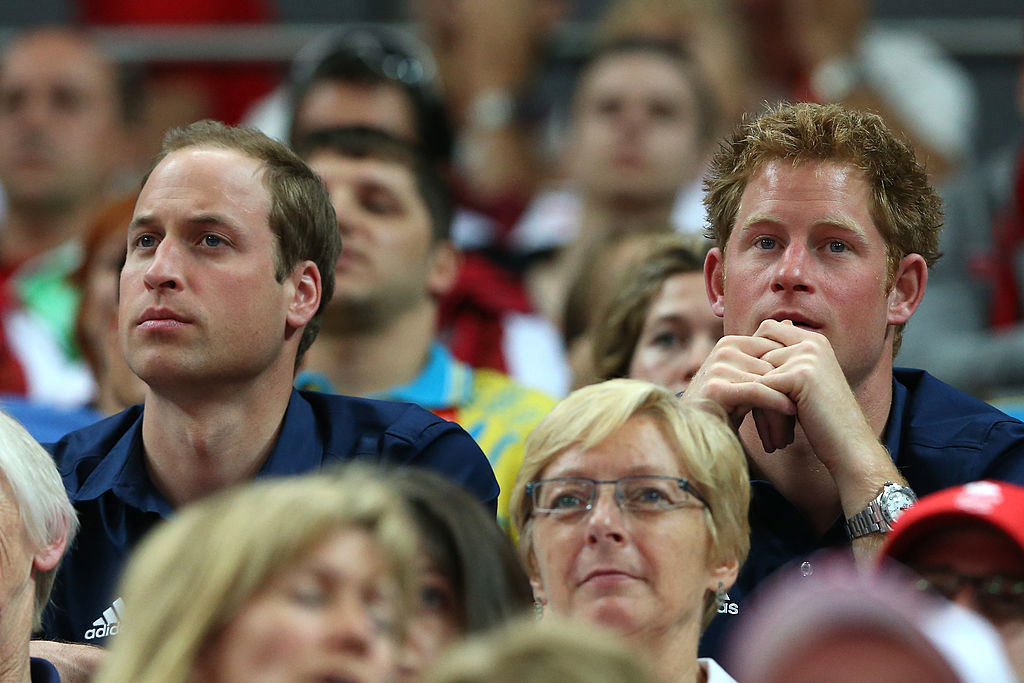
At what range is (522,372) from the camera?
6.08 m

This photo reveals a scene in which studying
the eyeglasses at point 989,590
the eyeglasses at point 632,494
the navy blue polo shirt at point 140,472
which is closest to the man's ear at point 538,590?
the eyeglasses at point 632,494

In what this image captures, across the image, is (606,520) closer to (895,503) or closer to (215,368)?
(895,503)

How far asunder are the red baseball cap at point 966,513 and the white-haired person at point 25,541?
5.10 ft

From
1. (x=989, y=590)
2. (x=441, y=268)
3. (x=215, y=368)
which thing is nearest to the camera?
(x=989, y=590)

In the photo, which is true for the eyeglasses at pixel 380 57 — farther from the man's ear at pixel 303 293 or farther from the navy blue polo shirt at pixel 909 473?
the navy blue polo shirt at pixel 909 473

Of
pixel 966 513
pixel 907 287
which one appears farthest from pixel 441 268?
pixel 966 513

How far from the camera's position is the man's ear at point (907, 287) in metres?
3.56

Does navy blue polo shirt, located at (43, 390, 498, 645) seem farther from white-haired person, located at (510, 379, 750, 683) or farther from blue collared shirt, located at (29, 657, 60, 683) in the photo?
white-haired person, located at (510, 379, 750, 683)

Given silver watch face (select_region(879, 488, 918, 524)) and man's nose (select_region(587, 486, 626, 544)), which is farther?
silver watch face (select_region(879, 488, 918, 524))

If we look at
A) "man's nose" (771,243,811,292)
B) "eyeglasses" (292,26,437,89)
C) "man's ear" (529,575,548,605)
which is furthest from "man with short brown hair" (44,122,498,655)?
"eyeglasses" (292,26,437,89)

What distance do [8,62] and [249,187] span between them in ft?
13.4

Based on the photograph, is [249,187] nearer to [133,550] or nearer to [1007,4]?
[133,550]

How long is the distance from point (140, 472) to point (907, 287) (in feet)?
5.53

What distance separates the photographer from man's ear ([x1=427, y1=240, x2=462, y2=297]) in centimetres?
533
